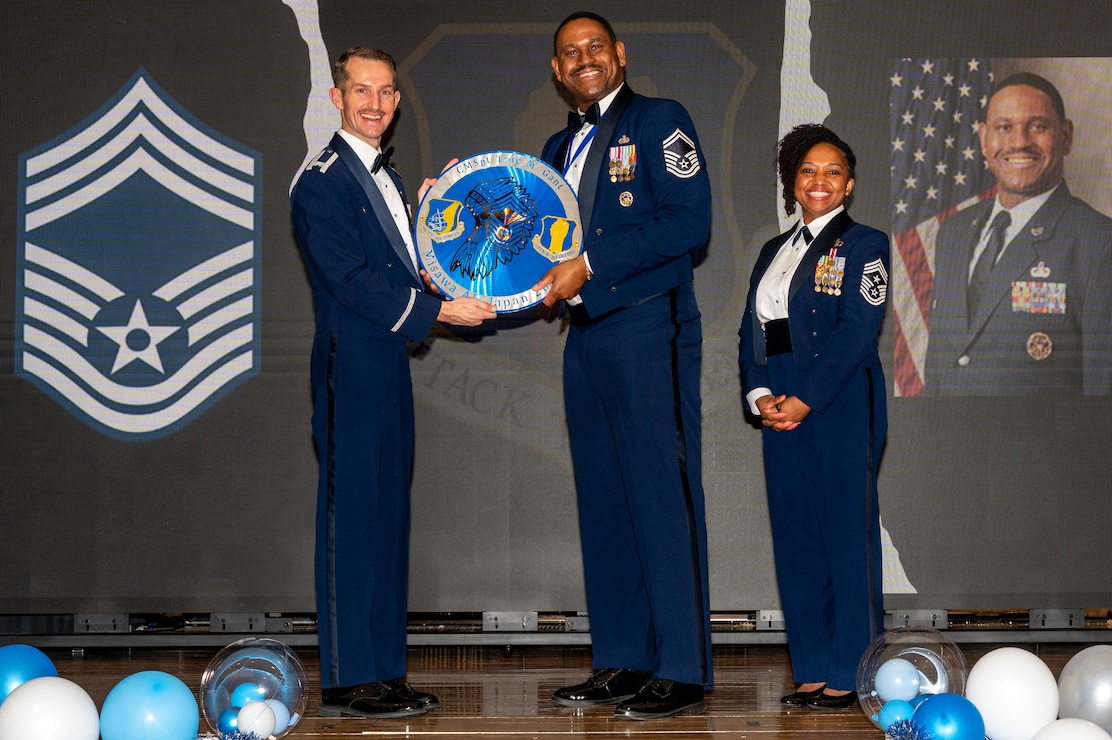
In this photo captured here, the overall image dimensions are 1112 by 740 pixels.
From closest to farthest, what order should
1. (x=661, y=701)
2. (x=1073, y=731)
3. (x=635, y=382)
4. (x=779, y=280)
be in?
(x=1073, y=731) < (x=661, y=701) < (x=635, y=382) < (x=779, y=280)

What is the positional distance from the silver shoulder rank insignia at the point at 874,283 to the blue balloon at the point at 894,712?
1285 mm

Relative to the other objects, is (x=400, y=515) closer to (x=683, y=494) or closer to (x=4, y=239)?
(x=683, y=494)

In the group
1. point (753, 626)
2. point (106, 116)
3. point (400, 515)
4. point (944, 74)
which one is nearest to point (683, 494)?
point (400, 515)

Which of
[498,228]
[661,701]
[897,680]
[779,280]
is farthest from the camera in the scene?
[779,280]

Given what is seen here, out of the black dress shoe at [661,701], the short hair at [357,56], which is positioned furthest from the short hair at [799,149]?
the black dress shoe at [661,701]

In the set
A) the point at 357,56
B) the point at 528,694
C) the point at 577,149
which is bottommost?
the point at 528,694

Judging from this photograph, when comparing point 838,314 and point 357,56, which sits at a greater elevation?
point 357,56

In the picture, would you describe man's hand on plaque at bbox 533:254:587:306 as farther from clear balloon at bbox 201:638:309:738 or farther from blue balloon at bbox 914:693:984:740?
blue balloon at bbox 914:693:984:740

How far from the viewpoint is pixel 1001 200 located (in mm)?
4629

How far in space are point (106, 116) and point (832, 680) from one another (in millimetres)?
3817

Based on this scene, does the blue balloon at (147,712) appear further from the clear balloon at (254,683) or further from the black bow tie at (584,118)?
the black bow tie at (584,118)

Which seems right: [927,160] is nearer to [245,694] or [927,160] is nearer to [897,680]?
[897,680]

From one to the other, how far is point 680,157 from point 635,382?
0.71 meters

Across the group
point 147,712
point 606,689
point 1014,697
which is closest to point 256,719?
point 147,712
